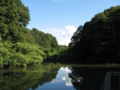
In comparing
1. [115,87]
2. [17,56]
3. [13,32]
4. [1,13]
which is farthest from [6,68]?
[115,87]

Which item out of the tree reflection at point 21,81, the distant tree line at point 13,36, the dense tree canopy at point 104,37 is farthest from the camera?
the dense tree canopy at point 104,37

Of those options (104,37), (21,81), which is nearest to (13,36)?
(21,81)

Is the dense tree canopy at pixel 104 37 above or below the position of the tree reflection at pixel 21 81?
above

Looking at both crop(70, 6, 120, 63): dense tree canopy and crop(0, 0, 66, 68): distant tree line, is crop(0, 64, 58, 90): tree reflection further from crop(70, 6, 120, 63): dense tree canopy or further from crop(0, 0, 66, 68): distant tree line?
crop(70, 6, 120, 63): dense tree canopy

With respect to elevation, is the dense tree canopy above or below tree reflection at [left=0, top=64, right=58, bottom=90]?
above

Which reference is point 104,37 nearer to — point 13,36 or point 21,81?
point 13,36

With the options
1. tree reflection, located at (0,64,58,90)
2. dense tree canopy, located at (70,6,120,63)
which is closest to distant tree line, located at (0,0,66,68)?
tree reflection, located at (0,64,58,90)

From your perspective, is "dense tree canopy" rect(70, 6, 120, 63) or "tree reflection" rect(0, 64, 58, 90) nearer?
"tree reflection" rect(0, 64, 58, 90)

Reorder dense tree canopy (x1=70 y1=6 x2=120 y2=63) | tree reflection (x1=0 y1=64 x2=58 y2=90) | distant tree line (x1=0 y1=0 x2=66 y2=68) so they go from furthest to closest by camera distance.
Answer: dense tree canopy (x1=70 y1=6 x2=120 y2=63) → distant tree line (x1=0 y1=0 x2=66 y2=68) → tree reflection (x1=0 y1=64 x2=58 y2=90)

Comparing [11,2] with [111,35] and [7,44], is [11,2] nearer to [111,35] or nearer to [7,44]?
[7,44]

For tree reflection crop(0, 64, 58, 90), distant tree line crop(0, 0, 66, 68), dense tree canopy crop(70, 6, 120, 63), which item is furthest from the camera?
dense tree canopy crop(70, 6, 120, 63)

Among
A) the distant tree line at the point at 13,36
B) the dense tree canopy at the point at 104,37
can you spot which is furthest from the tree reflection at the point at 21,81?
the dense tree canopy at the point at 104,37

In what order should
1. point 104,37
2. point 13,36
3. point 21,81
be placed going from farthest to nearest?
point 104,37, point 13,36, point 21,81

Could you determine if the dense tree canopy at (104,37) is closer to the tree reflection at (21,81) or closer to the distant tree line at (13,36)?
the distant tree line at (13,36)
